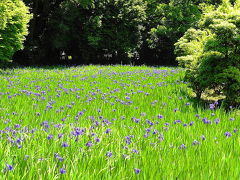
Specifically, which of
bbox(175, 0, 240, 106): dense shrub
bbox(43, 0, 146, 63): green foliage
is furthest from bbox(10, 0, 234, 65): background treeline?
bbox(175, 0, 240, 106): dense shrub

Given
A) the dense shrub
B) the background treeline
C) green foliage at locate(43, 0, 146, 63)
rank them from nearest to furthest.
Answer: the dense shrub
green foliage at locate(43, 0, 146, 63)
the background treeline

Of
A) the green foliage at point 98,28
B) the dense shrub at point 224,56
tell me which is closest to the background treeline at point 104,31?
the green foliage at point 98,28

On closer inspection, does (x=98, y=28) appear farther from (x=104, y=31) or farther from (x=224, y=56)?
(x=224, y=56)

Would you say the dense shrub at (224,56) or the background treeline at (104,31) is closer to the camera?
the dense shrub at (224,56)

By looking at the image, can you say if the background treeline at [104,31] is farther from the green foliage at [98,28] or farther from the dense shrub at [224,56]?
the dense shrub at [224,56]

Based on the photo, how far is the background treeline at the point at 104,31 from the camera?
27188 mm

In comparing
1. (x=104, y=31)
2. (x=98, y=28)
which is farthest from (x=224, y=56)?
(x=104, y=31)

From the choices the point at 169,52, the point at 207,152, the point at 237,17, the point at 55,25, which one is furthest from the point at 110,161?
the point at 169,52

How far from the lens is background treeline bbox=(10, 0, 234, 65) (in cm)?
2719

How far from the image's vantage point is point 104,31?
1156 inches

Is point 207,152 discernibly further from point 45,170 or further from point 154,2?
point 154,2

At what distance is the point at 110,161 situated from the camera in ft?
10.7

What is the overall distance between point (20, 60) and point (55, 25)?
5102 mm

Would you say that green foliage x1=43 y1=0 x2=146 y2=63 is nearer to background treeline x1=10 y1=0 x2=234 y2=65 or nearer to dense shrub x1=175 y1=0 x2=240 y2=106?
background treeline x1=10 y1=0 x2=234 y2=65
